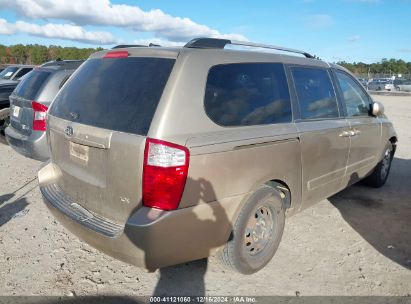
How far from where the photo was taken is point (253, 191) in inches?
118

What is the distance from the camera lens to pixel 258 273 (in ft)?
10.9

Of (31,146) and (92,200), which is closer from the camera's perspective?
(92,200)

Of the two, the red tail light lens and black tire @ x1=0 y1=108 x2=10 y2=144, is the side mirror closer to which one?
the red tail light lens

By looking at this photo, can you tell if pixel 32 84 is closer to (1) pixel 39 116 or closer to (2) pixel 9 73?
(1) pixel 39 116

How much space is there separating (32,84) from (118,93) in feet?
12.1

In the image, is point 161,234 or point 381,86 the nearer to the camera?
point 161,234

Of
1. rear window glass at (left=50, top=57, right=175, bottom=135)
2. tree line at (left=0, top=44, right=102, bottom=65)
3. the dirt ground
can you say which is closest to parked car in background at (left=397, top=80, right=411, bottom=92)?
the dirt ground

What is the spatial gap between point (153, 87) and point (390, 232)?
10.8 feet

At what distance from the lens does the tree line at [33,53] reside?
238ft

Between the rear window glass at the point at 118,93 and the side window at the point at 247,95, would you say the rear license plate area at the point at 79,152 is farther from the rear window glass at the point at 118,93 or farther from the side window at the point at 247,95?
the side window at the point at 247,95

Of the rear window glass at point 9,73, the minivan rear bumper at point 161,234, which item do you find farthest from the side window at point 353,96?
the rear window glass at point 9,73

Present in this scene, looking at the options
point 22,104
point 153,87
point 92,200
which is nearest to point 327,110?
point 153,87

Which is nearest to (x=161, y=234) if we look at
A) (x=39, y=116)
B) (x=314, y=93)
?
(x=314, y=93)

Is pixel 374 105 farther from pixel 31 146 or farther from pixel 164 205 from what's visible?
pixel 31 146
